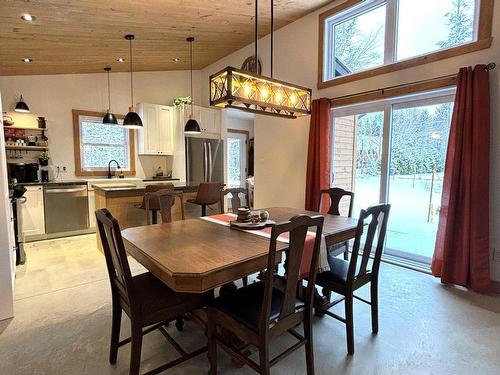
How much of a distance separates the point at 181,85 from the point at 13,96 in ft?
9.84

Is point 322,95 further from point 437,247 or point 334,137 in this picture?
point 437,247

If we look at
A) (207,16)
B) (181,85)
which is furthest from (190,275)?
(181,85)

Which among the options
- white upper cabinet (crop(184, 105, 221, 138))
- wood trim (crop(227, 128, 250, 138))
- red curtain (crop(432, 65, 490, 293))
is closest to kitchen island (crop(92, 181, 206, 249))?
white upper cabinet (crop(184, 105, 221, 138))

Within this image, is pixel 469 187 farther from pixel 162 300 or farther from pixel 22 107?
pixel 22 107

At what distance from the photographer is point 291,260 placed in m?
1.50

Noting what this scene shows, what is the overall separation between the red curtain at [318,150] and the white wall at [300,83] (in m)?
0.29

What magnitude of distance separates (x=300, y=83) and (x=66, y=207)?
4.32m

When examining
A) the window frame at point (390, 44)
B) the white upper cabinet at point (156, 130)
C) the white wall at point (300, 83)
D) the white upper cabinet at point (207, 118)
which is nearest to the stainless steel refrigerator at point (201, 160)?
the white upper cabinet at point (207, 118)

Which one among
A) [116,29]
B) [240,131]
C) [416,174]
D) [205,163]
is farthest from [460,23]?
[240,131]

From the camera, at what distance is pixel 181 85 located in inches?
254

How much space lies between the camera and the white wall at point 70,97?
488 cm

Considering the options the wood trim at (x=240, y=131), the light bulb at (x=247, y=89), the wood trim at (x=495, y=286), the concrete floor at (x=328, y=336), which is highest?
the wood trim at (x=240, y=131)

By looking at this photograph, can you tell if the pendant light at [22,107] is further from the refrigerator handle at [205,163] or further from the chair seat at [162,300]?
the chair seat at [162,300]

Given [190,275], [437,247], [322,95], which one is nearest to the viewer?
[190,275]
